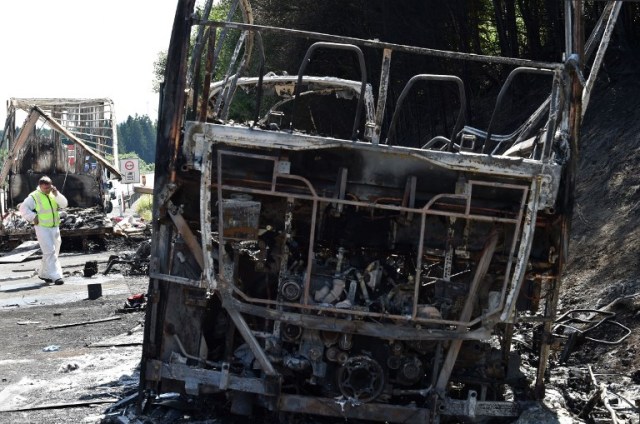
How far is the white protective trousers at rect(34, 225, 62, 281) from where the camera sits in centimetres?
1474

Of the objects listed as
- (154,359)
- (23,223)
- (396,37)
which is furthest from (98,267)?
(154,359)

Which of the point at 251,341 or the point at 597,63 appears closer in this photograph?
the point at 251,341

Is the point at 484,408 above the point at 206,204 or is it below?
below

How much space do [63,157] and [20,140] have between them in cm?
201

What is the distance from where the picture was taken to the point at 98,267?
16766 mm

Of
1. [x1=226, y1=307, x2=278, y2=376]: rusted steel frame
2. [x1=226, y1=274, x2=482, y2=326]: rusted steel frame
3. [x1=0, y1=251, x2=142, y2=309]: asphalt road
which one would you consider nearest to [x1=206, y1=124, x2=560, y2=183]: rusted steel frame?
[x1=226, y1=274, x2=482, y2=326]: rusted steel frame

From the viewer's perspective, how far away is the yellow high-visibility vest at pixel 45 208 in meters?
14.8

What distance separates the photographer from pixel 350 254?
6.60 m

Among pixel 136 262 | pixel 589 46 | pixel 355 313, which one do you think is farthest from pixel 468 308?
pixel 136 262

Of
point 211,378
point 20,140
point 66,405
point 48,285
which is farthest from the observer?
point 20,140

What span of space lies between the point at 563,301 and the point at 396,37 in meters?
12.9

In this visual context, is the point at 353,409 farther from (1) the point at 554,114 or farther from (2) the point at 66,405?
(1) the point at 554,114

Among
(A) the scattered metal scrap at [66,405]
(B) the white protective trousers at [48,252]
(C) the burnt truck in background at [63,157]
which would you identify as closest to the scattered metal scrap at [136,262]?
(B) the white protective trousers at [48,252]

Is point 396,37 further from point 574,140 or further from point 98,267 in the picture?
point 574,140
